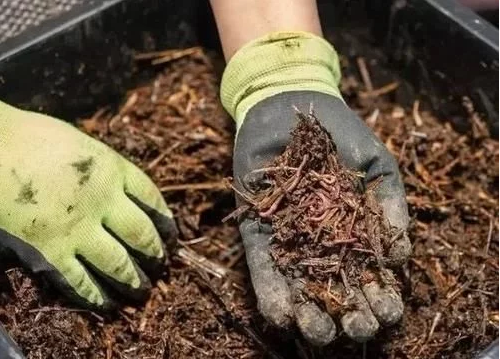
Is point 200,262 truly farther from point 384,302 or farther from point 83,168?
point 384,302

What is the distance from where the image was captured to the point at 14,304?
1.54m

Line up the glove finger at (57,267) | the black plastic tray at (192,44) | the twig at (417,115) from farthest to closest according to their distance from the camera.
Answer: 1. the twig at (417,115)
2. the black plastic tray at (192,44)
3. the glove finger at (57,267)

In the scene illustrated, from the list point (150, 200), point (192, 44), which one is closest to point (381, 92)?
point (192, 44)

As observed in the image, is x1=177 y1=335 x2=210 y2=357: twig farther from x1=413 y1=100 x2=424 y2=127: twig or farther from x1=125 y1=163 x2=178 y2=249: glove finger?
x1=413 y1=100 x2=424 y2=127: twig

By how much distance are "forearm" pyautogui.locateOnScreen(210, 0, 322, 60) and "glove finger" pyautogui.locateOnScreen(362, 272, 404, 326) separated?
1.78ft

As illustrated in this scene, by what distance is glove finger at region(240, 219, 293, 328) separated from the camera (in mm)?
1373

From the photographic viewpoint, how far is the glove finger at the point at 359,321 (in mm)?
1339

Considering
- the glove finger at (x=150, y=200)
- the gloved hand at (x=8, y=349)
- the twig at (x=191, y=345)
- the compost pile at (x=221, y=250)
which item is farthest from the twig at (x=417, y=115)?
the gloved hand at (x=8, y=349)

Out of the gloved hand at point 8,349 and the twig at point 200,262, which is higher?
the gloved hand at point 8,349

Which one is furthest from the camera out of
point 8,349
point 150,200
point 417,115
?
point 417,115

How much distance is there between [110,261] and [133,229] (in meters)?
0.07

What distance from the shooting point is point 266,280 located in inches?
55.5

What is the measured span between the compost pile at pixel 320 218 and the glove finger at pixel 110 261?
263 mm

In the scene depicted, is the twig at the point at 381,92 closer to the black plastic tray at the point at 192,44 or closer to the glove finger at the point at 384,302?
the black plastic tray at the point at 192,44
